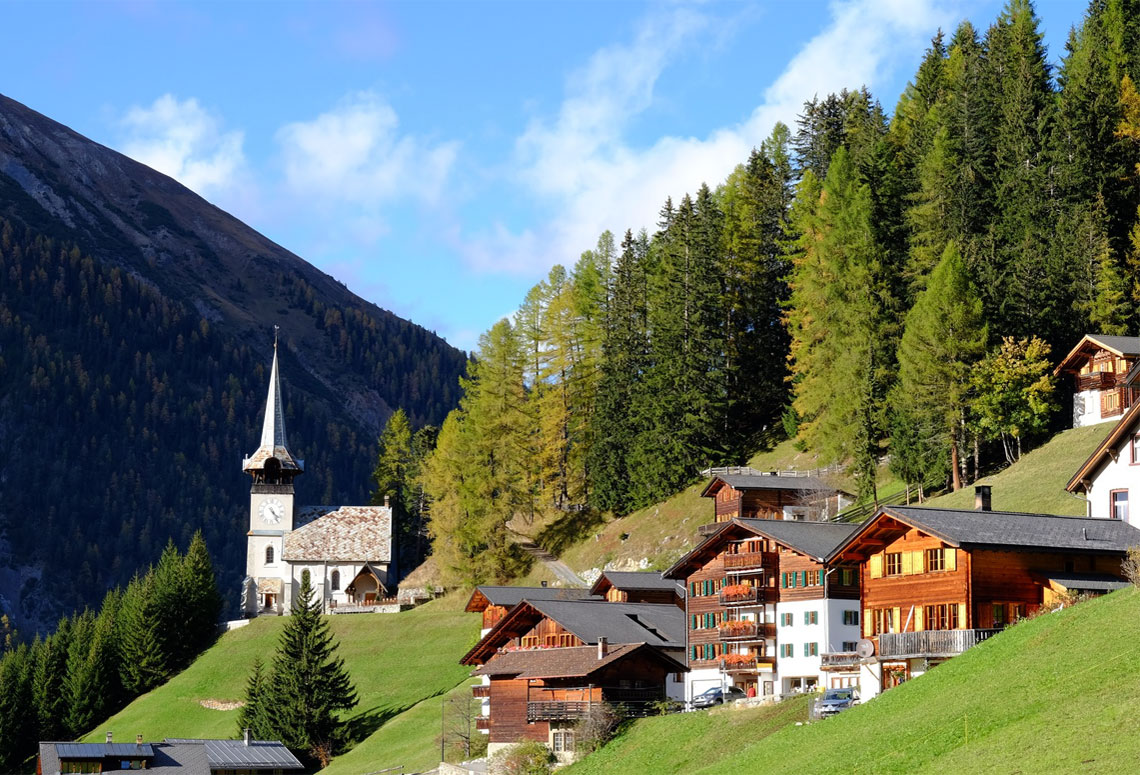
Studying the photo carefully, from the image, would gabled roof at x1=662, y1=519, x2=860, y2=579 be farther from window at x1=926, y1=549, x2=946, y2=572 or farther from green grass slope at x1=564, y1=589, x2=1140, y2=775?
green grass slope at x1=564, y1=589, x2=1140, y2=775

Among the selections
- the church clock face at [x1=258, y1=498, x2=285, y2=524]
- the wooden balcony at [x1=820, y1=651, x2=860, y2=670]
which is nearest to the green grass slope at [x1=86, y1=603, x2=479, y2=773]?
the church clock face at [x1=258, y1=498, x2=285, y2=524]

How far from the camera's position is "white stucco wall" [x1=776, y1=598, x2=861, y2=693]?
63656mm

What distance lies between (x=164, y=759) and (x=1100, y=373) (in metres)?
A: 57.9

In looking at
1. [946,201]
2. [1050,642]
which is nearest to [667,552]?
[946,201]

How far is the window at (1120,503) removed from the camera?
60.1m

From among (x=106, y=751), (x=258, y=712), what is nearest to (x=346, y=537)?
(x=258, y=712)

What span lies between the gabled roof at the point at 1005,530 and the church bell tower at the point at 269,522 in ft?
268

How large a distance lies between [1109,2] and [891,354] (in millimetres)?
41472

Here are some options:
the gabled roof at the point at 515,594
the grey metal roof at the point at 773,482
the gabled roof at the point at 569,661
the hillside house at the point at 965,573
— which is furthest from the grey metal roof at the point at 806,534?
the gabled roof at the point at 515,594

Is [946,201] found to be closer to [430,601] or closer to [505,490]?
[505,490]

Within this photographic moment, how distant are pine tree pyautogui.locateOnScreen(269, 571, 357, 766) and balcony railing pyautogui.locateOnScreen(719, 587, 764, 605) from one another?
30.7 metres

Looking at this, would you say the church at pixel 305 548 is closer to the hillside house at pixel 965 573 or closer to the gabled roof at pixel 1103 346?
the gabled roof at pixel 1103 346

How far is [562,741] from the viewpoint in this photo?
6531 centimetres

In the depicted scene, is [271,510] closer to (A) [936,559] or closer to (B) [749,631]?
(B) [749,631]
